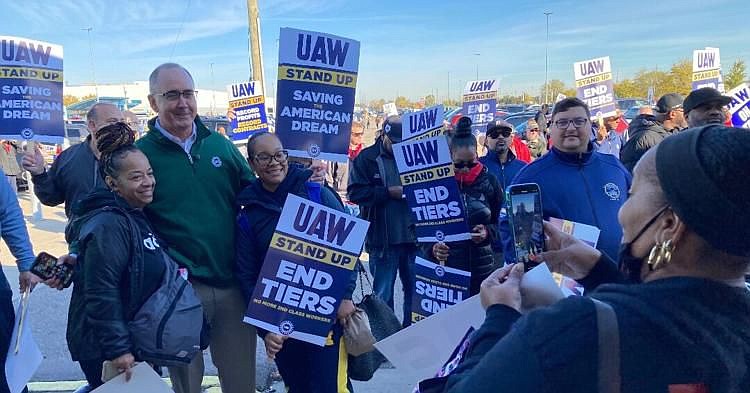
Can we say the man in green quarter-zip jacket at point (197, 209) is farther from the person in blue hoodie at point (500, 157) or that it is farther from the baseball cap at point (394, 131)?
the person in blue hoodie at point (500, 157)

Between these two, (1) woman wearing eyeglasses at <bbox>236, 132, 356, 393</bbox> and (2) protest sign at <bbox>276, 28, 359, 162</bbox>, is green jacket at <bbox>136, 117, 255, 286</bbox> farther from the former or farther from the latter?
(2) protest sign at <bbox>276, 28, 359, 162</bbox>

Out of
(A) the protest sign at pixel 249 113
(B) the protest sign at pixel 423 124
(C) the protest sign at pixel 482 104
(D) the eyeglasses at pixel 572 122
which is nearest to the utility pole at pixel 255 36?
(A) the protest sign at pixel 249 113

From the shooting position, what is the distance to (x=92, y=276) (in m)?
2.25

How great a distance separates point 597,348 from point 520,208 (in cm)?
72

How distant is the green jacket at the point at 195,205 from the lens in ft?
8.93

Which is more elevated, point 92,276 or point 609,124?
point 609,124

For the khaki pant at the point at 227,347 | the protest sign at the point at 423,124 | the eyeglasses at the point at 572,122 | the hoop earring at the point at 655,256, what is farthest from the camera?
the protest sign at the point at 423,124

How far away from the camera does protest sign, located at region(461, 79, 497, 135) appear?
1025 centimetres

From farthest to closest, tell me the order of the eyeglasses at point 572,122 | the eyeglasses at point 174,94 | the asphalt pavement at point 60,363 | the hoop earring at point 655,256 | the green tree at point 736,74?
the green tree at point 736,74 → the asphalt pavement at point 60,363 → the eyeglasses at point 572,122 → the eyeglasses at point 174,94 → the hoop earring at point 655,256

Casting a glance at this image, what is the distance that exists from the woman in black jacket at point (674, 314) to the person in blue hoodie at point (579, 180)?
1766 mm

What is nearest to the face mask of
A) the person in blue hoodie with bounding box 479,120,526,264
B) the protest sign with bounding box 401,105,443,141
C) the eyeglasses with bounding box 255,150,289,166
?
the eyeglasses with bounding box 255,150,289,166

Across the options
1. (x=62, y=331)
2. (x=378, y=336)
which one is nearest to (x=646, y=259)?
(x=378, y=336)

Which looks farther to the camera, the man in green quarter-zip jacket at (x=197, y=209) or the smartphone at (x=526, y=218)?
the man in green quarter-zip jacket at (x=197, y=209)

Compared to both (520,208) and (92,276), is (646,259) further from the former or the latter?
(92,276)
